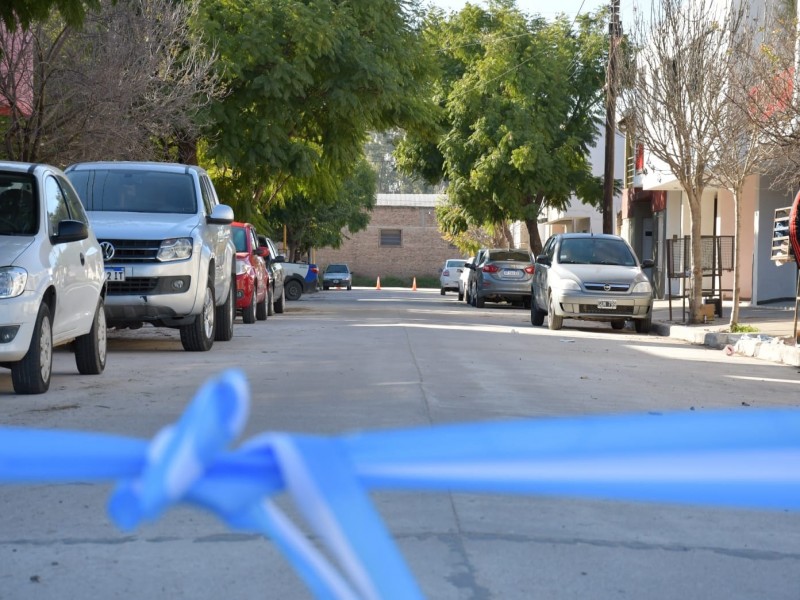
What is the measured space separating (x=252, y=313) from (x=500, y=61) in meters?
20.4

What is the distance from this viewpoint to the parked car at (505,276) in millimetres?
32938

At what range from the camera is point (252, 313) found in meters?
22.5

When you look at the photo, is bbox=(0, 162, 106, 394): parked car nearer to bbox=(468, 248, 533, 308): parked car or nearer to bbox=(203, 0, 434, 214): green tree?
bbox=(203, 0, 434, 214): green tree

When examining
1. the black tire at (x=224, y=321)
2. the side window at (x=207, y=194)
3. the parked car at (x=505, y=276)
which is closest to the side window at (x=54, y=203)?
the side window at (x=207, y=194)

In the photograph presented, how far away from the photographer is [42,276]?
9.81 m

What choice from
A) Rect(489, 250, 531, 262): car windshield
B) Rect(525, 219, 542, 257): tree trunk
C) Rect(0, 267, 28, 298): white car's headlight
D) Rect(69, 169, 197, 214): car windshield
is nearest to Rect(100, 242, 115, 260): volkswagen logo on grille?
Rect(69, 169, 197, 214): car windshield

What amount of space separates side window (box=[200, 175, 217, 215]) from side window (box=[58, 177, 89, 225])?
3.85 m

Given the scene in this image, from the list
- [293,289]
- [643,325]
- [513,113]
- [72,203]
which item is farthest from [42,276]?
[513,113]

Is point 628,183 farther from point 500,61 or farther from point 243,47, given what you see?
point 243,47

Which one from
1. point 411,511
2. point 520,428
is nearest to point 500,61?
point 411,511

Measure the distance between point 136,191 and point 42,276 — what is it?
555 cm

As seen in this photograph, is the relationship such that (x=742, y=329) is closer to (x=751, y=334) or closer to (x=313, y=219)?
(x=751, y=334)

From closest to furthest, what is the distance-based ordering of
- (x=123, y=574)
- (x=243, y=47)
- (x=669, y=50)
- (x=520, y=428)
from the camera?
(x=520, y=428)
(x=123, y=574)
(x=669, y=50)
(x=243, y=47)

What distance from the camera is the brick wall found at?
83.5m
